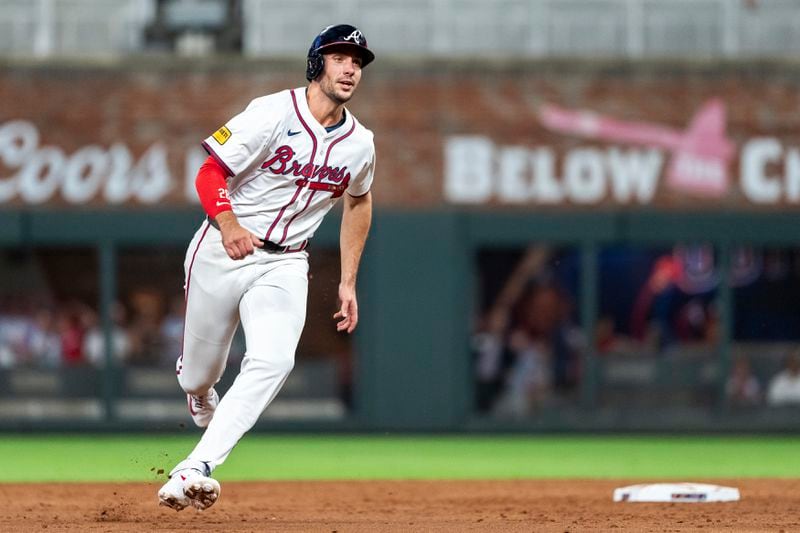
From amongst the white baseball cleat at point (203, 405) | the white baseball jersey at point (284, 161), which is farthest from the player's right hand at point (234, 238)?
the white baseball cleat at point (203, 405)

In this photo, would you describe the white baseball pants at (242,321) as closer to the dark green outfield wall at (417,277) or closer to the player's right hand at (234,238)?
the player's right hand at (234,238)

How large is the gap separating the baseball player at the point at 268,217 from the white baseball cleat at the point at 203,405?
1.56 ft

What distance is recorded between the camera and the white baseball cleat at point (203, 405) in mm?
7777

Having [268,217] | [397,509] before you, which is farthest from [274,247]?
[397,509]

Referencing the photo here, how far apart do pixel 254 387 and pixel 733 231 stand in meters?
10.8

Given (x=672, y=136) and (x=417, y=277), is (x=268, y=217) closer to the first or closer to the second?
(x=417, y=277)

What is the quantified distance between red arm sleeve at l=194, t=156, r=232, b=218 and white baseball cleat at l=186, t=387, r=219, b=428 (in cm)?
136

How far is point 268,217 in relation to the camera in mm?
7039

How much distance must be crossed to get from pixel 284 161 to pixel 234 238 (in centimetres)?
Answer: 60

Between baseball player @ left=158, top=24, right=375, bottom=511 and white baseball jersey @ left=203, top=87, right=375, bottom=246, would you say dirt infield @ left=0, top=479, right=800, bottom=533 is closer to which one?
baseball player @ left=158, top=24, right=375, bottom=511

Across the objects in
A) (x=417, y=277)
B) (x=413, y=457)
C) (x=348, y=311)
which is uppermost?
(x=348, y=311)

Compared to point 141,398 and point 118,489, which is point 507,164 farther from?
point 118,489

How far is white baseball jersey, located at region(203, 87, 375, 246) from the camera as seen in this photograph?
6871 millimetres

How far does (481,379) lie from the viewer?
1667 cm
